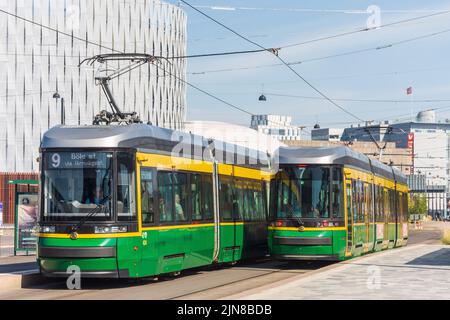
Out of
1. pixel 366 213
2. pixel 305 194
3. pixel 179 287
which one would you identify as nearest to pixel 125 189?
pixel 179 287

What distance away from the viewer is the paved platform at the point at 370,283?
1339 cm

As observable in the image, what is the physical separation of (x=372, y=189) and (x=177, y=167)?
1026 cm

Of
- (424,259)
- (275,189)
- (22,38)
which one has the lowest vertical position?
(424,259)

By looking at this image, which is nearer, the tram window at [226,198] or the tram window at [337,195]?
the tram window at [226,198]

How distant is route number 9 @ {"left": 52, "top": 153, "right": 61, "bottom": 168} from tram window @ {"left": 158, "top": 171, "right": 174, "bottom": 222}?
82.8 inches

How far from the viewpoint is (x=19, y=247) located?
28.2 m

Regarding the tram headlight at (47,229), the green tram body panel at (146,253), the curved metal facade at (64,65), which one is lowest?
the green tram body panel at (146,253)

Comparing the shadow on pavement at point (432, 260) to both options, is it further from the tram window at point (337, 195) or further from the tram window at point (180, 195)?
the tram window at point (180, 195)

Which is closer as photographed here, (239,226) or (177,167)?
(177,167)

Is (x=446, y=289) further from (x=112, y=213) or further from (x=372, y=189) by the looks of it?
(x=372, y=189)

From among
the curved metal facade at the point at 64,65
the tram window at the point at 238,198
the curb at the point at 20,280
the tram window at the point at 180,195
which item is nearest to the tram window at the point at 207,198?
the tram window at the point at 180,195

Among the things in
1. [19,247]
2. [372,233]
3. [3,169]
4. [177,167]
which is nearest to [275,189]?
[177,167]

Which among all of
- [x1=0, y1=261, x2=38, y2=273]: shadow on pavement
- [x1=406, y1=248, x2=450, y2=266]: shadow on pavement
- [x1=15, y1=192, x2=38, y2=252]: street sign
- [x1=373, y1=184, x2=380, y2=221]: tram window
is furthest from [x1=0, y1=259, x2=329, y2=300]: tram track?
[x1=15, y1=192, x2=38, y2=252]: street sign

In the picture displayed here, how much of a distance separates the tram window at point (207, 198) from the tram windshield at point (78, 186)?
4.18m
